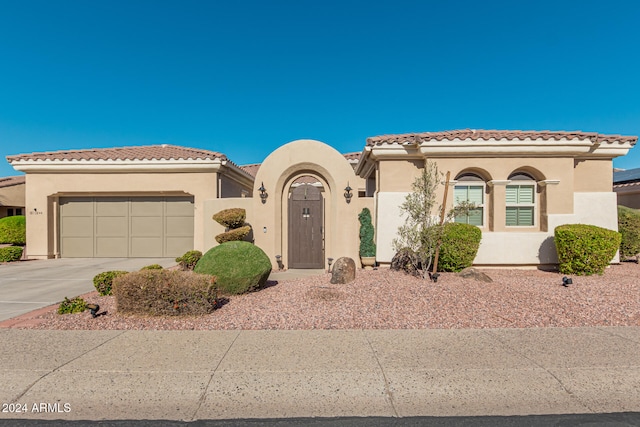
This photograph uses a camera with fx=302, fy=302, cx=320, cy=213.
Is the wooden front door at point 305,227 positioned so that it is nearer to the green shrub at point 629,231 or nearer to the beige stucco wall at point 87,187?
the beige stucco wall at point 87,187

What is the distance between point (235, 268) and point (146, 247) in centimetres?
830

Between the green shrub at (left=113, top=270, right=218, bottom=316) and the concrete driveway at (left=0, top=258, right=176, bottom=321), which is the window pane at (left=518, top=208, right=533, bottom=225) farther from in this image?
the concrete driveway at (left=0, top=258, right=176, bottom=321)

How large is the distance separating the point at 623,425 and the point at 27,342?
22.8 ft

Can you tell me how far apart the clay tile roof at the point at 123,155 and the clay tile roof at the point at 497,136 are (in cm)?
664

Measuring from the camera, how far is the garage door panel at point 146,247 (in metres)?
12.6

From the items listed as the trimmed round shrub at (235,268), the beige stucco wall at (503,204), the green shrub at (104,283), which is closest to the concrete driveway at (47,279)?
the green shrub at (104,283)

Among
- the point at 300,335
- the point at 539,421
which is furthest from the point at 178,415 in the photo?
the point at 539,421

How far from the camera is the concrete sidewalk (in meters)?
2.89

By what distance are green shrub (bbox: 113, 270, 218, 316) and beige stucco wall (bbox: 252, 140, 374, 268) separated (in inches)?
172

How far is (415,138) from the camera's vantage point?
9.34m

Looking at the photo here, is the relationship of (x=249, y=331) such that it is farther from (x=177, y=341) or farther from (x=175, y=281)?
(x=175, y=281)

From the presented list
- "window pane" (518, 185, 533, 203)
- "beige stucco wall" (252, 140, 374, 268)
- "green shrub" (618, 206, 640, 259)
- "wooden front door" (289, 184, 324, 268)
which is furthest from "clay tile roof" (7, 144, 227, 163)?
"green shrub" (618, 206, 640, 259)

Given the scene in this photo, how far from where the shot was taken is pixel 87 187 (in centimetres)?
1222

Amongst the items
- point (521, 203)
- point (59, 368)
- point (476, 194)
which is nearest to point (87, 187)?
point (59, 368)
